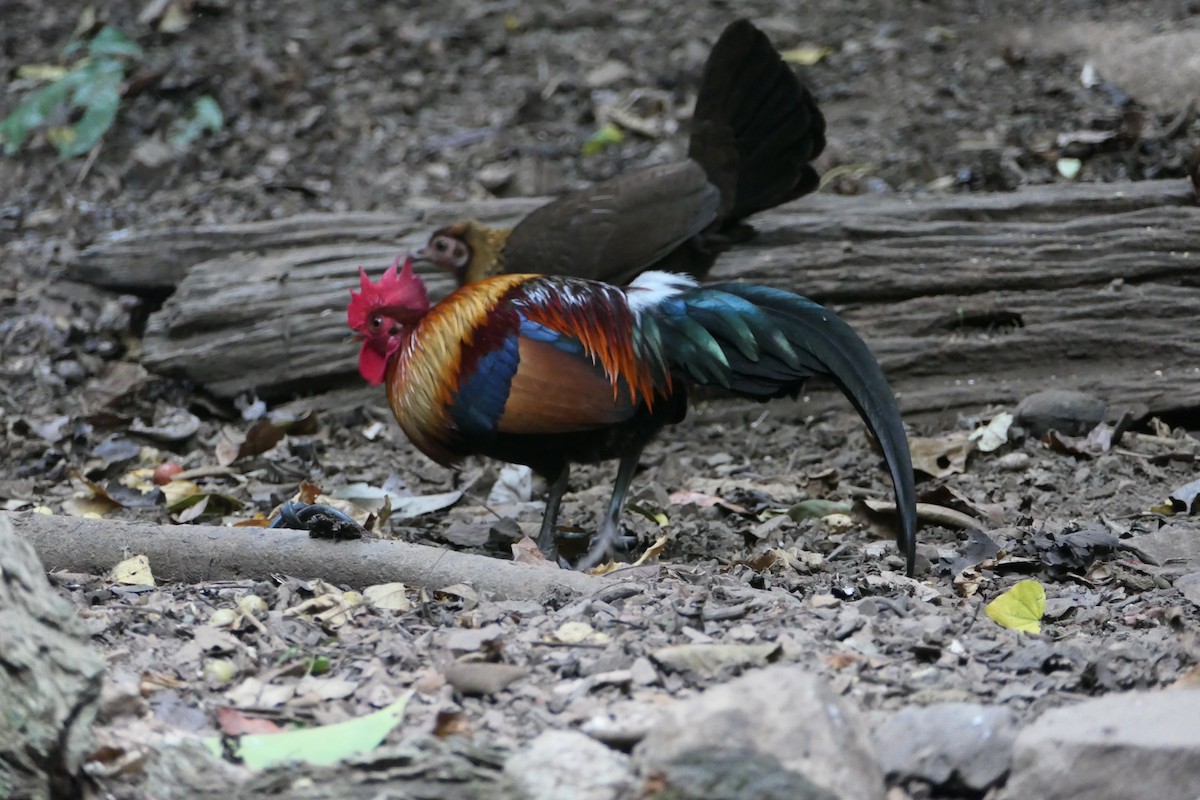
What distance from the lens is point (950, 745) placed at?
7.86 feet

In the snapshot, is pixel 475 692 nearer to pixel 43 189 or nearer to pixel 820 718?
pixel 820 718

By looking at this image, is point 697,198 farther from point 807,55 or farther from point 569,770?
point 569,770

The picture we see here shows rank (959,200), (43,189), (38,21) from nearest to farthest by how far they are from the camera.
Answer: (959,200) < (43,189) < (38,21)

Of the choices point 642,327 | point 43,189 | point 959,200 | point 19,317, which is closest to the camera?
point 642,327

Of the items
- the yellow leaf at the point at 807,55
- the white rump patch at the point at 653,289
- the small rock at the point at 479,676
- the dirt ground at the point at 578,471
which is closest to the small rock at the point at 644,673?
the dirt ground at the point at 578,471

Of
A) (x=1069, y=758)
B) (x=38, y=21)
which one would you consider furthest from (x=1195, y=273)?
(x=38, y=21)

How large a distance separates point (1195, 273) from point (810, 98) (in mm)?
1872

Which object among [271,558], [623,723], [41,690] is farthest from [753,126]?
[41,690]

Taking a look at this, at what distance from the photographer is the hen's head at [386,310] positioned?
4.73m

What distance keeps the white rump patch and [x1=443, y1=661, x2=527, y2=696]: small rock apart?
6.42 feet

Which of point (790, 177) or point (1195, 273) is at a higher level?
point (790, 177)

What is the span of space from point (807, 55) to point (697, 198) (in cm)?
338

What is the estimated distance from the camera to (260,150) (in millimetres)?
8477

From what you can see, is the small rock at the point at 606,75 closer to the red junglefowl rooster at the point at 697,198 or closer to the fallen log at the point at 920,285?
the fallen log at the point at 920,285
